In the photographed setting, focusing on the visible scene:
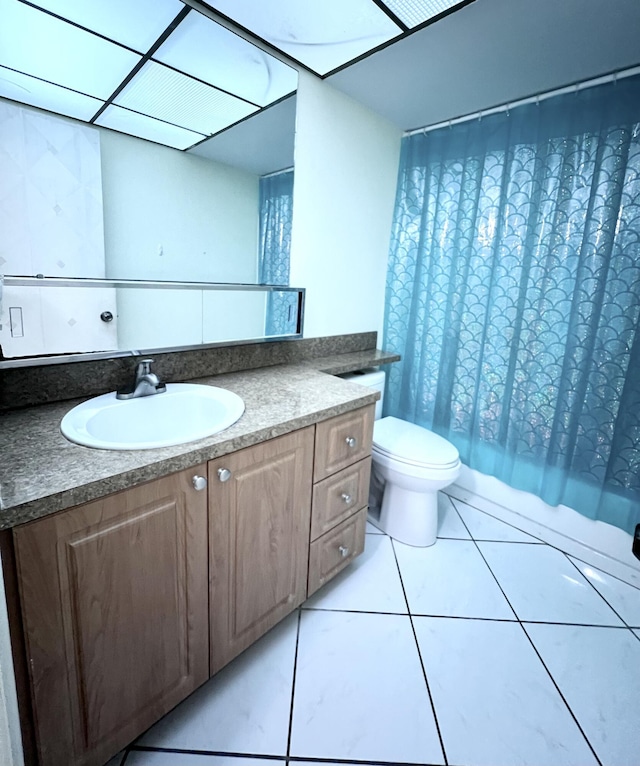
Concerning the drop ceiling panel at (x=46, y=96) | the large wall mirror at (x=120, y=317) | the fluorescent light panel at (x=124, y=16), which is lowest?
the large wall mirror at (x=120, y=317)

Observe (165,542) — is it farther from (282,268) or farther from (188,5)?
(188,5)

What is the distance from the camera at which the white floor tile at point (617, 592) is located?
4.92 ft

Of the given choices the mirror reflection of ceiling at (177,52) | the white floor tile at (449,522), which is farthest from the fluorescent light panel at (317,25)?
the white floor tile at (449,522)

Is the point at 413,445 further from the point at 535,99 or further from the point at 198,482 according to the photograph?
the point at 535,99

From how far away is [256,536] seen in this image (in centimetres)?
111

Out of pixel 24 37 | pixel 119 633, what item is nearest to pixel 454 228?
pixel 24 37

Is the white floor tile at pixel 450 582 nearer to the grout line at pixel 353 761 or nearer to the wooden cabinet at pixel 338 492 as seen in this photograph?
the wooden cabinet at pixel 338 492

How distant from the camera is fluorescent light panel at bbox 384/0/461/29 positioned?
1213mm

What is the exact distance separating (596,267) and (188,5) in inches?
67.0

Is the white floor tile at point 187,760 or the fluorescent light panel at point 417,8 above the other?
the fluorescent light panel at point 417,8

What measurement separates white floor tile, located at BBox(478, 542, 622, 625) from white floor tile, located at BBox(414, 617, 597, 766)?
16cm

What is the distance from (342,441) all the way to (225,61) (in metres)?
1.38

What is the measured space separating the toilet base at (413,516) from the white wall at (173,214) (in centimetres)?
121

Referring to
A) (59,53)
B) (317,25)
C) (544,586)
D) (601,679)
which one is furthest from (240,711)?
(317,25)
